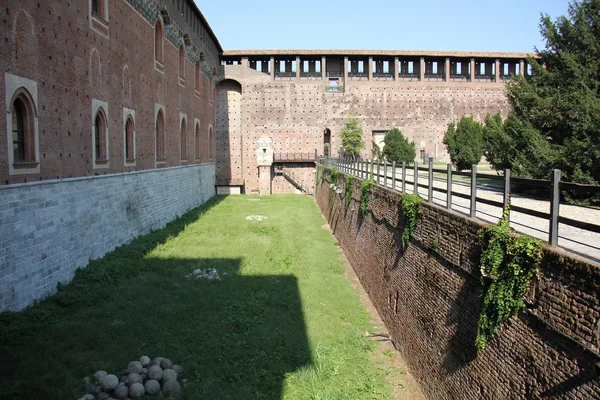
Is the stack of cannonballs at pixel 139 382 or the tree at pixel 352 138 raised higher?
the tree at pixel 352 138

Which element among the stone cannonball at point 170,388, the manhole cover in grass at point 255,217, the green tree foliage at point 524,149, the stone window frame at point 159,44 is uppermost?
the stone window frame at point 159,44

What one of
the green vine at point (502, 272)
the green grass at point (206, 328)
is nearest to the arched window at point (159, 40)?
the green grass at point (206, 328)

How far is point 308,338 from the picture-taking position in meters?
8.95

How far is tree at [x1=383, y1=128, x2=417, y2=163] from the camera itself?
33750 millimetres

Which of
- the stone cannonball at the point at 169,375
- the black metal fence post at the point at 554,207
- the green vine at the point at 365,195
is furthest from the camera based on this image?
the green vine at the point at 365,195

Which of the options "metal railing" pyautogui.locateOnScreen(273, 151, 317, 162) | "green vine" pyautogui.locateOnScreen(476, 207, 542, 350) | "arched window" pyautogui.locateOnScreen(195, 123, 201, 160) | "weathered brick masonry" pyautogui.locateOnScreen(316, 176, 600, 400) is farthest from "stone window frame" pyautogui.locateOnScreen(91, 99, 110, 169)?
"metal railing" pyautogui.locateOnScreen(273, 151, 317, 162)

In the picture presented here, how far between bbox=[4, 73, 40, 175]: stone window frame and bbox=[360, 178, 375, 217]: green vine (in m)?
6.96

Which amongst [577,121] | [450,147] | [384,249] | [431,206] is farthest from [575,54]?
[450,147]

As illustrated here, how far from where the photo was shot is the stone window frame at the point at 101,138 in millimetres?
12391

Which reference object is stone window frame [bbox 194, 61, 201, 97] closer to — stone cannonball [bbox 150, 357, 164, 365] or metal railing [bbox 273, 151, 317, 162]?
metal railing [bbox 273, 151, 317, 162]

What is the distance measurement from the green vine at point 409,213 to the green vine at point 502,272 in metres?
2.66

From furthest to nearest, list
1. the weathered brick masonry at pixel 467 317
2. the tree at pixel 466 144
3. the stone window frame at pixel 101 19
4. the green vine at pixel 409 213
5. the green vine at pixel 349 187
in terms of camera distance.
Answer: the tree at pixel 466 144
the green vine at pixel 349 187
the stone window frame at pixel 101 19
the green vine at pixel 409 213
the weathered brick masonry at pixel 467 317

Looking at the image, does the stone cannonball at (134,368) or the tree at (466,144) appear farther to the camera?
the tree at (466,144)

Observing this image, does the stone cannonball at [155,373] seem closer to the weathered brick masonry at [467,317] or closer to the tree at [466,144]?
the weathered brick masonry at [467,317]
